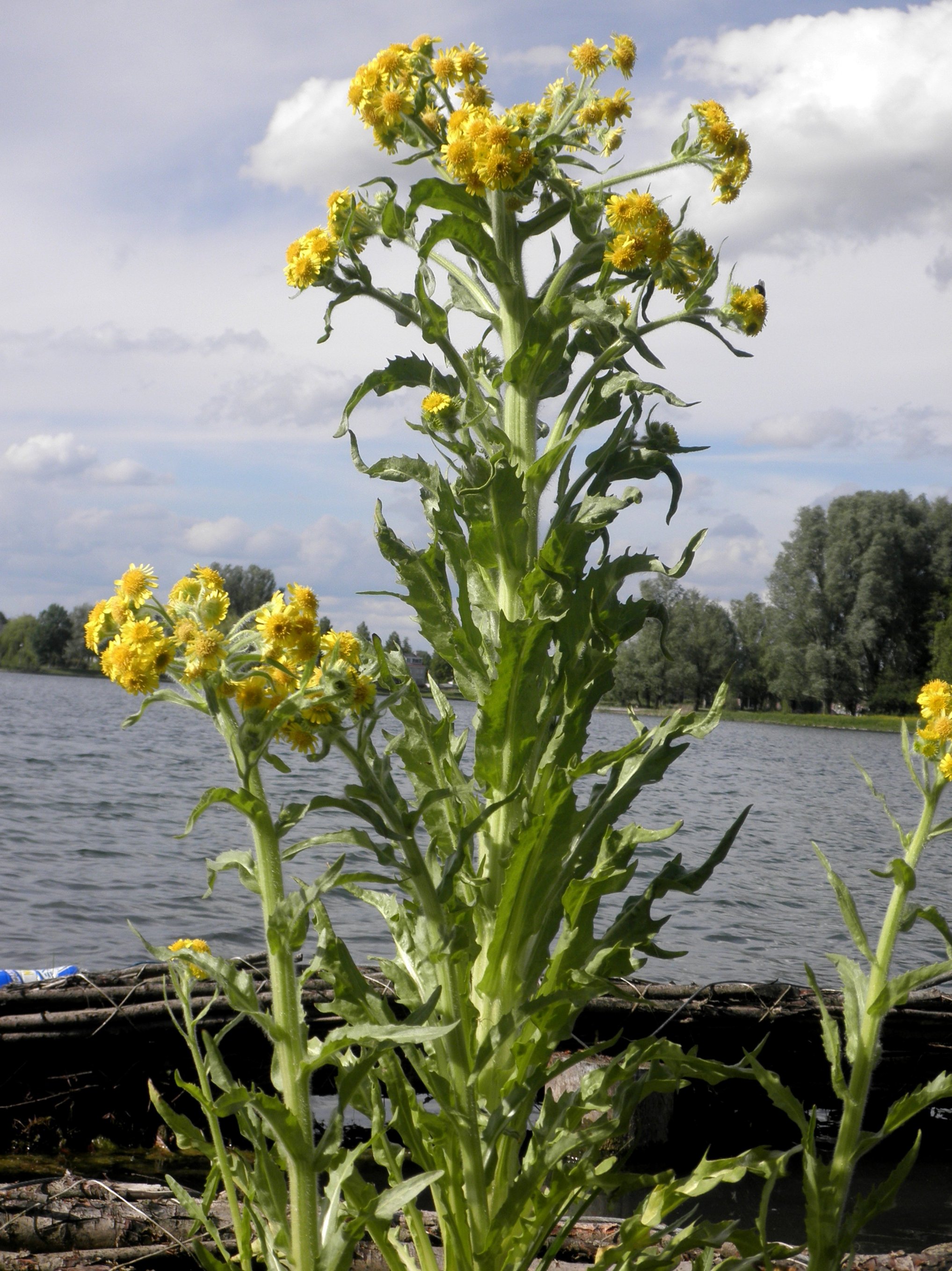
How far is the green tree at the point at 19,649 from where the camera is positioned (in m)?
57.9

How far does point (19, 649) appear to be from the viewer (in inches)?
2301

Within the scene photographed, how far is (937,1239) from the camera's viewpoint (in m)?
3.83

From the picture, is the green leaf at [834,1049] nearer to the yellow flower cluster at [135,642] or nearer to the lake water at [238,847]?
the lake water at [238,847]

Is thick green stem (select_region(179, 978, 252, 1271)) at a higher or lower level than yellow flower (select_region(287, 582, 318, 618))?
lower

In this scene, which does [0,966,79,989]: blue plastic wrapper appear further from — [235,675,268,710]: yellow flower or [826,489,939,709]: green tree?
[826,489,939,709]: green tree

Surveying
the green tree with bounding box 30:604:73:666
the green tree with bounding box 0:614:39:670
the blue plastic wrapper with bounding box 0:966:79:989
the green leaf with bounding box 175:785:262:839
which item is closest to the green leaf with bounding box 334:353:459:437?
the green leaf with bounding box 175:785:262:839

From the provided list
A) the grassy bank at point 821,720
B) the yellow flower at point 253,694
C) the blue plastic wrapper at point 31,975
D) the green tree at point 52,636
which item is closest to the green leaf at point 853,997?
the yellow flower at point 253,694

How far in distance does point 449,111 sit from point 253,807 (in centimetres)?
157

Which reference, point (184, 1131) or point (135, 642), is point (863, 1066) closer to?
point (184, 1131)

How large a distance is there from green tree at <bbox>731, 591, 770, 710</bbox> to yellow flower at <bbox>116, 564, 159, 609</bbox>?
38631 mm

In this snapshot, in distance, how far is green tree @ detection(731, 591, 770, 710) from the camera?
40094 mm

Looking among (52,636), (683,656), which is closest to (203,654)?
(683,656)

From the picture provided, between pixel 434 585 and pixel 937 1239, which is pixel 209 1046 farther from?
pixel 937 1239

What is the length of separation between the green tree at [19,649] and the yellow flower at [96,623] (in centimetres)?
5982
